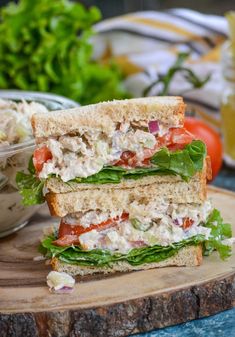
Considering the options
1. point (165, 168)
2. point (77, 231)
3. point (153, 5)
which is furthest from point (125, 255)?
point (153, 5)

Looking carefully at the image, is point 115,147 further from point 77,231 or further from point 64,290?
point 64,290

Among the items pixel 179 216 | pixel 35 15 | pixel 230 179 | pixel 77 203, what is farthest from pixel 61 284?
pixel 35 15

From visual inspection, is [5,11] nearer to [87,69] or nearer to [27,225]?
[87,69]

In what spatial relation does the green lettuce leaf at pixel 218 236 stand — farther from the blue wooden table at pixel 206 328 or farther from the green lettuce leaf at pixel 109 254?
the blue wooden table at pixel 206 328

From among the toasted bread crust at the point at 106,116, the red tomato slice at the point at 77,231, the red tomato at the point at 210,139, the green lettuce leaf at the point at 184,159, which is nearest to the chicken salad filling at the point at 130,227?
the red tomato slice at the point at 77,231

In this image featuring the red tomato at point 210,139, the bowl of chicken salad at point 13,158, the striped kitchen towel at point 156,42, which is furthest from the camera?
the striped kitchen towel at point 156,42

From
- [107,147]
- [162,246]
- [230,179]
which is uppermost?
[107,147]

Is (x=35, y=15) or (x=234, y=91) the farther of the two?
(x=35, y=15)
